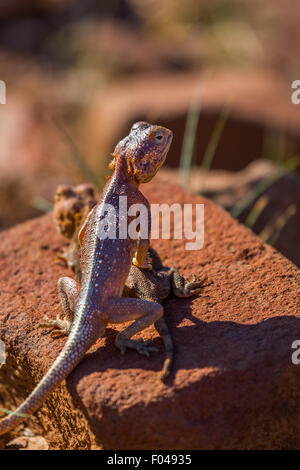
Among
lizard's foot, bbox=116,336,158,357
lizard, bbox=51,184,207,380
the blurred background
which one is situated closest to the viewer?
lizard's foot, bbox=116,336,158,357

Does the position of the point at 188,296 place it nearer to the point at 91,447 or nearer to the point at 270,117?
the point at 91,447

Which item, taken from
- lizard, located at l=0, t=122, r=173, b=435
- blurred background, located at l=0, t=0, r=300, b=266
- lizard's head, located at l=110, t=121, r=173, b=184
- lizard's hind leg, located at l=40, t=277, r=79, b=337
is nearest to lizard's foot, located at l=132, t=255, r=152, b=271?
lizard, located at l=0, t=122, r=173, b=435

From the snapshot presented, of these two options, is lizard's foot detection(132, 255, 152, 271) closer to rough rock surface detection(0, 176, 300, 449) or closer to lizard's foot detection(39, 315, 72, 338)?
rough rock surface detection(0, 176, 300, 449)

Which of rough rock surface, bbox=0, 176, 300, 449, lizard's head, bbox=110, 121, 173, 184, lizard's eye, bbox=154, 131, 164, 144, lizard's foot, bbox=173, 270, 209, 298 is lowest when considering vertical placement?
rough rock surface, bbox=0, 176, 300, 449

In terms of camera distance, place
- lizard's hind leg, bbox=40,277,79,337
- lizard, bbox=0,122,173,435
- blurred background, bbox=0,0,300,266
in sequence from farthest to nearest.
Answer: blurred background, bbox=0,0,300,266
lizard's hind leg, bbox=40,277,79,337
lizard, bbox=0,122,173,435

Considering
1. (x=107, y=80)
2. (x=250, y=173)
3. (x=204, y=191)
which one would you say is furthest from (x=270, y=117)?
(x=107, y=80)

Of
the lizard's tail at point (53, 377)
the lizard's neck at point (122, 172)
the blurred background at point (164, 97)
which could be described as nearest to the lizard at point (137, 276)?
the lizard's tail at point (53, 377)

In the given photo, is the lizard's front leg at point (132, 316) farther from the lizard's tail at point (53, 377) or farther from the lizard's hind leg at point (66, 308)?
the lizard's hind leg at point (66, 308)

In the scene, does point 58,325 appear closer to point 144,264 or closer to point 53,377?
point 53,377

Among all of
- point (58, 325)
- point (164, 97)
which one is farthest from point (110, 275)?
point (164, 97)
